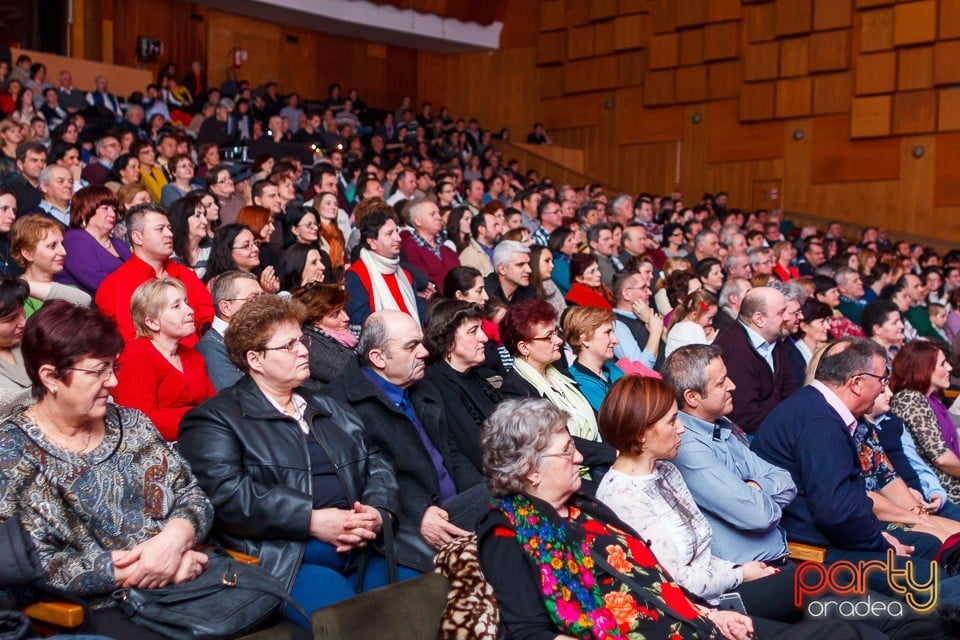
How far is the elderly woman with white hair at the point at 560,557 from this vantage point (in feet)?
5.90

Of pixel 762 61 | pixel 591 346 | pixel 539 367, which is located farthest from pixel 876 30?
pixel 539 367

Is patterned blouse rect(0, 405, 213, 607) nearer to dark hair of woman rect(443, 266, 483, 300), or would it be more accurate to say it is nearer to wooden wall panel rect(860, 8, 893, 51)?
dark hair of woman rect(443, 266, 483, 300)

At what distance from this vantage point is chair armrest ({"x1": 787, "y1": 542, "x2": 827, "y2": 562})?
2.46 m

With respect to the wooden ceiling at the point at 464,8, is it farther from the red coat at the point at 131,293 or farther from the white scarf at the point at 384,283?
the red coat at the point at 131,293

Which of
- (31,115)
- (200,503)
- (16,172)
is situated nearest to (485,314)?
(200,503)

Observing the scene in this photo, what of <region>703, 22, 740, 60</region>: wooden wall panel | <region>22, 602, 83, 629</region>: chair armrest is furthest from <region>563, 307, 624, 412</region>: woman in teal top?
<region>703, 22, 740, 60</region>: wooden wall panel

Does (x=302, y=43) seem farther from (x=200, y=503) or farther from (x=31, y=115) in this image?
(x=200, y=503)

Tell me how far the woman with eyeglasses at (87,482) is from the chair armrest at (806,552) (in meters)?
1.41

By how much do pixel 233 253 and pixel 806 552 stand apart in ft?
7.14

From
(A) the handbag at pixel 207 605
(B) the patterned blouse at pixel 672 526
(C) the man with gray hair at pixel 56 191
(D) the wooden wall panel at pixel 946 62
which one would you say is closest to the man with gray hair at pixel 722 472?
(B) the patterned blouse at pixel 672 526

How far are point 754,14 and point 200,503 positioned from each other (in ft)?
33.4

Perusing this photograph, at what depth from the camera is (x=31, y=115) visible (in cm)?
696

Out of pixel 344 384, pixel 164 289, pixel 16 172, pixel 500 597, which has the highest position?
pixel 16 172

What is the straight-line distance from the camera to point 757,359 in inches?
143
